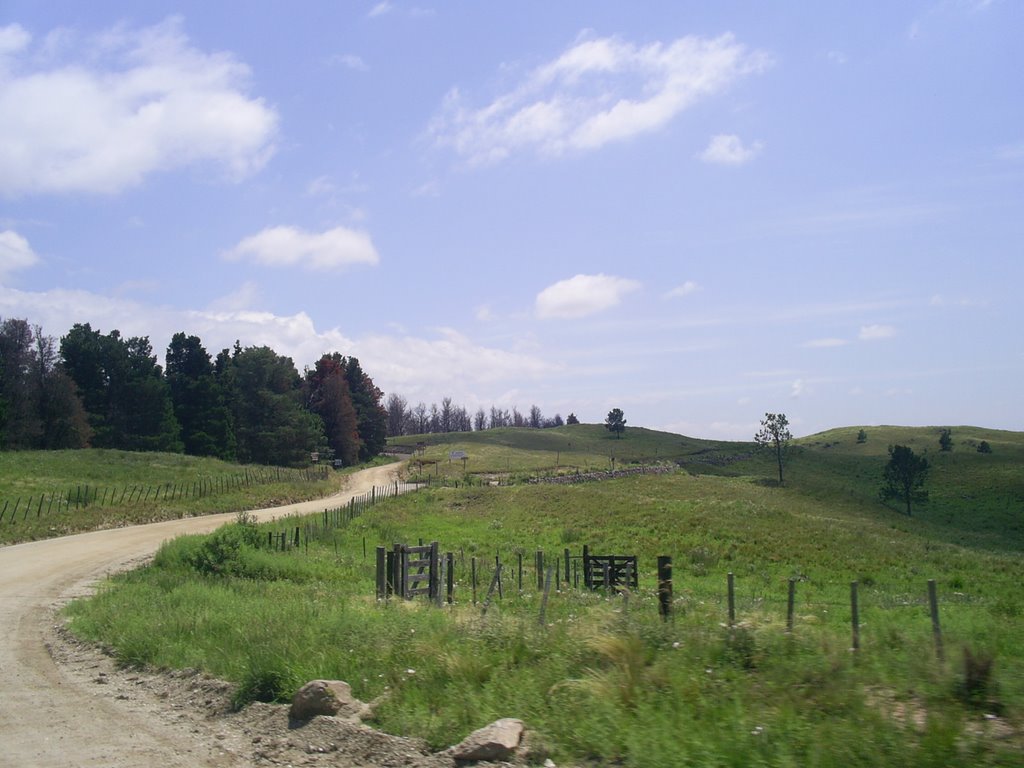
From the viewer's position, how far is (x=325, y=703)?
821cm

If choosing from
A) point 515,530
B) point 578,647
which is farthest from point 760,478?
point 578,647

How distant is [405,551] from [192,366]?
289ft

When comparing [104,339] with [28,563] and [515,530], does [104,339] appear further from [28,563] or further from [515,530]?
[28,563]

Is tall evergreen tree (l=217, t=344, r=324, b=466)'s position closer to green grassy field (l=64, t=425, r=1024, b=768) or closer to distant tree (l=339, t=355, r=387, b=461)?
distant tree (l=339, t=355, r=387, b=461)

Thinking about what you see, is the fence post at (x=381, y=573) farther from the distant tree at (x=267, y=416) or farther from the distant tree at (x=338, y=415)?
the distant tree at (x=338, y=415)

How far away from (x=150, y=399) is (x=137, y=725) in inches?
3523

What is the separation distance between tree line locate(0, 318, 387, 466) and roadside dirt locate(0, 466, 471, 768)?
77335mm

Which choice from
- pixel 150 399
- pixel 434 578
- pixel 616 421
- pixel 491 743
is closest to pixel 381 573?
pixel 434 578

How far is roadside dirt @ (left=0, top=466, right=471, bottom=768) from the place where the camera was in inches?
294

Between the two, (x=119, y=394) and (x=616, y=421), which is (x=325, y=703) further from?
(x=616, y=421)

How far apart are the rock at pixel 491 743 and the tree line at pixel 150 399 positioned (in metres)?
84.9

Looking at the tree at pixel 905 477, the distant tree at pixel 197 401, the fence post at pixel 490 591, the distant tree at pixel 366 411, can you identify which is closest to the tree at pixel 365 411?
the distant tree at pixel 366 411

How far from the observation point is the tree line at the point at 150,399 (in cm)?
8494

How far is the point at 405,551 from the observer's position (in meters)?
19.2
